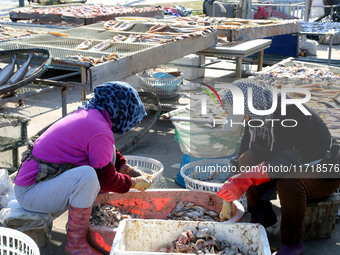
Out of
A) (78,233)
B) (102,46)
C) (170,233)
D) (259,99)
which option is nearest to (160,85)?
(102,46)

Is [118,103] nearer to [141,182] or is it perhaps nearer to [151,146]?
[141,182]

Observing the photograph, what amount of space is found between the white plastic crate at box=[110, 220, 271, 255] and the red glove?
1.04 ft

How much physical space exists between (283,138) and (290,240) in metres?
0.66

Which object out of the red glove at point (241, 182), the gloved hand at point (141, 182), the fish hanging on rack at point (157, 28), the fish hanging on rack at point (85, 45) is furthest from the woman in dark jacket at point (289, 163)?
the fish hanging on rack at point (157, 28)

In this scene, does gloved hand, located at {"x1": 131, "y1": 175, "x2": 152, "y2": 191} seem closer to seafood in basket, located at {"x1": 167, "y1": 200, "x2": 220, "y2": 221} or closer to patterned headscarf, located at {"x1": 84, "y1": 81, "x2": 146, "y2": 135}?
seafood in basket, located at {"x1": 167, "y1": 200, "x2": 220, "y2": 221}

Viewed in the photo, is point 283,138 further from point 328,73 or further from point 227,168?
point 328,73

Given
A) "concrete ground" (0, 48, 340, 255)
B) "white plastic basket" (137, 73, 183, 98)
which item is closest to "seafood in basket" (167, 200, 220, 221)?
"concrete ground" (0, 48, 340, 255)

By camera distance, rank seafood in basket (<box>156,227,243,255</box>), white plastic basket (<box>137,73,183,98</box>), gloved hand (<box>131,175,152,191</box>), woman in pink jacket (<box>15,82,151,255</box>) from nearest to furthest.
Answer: seafood in basket (<box>156,227,243,255</box>) → woman in pink jacket (<box>15,82,151,255</box>) → gloved hand (<box>131,175,152,191</box>) → white plastic basket (<box>137,73,183,98</box>)

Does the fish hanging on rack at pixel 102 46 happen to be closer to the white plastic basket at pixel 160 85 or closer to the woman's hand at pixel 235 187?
the white plastic basket at pixel 160 85

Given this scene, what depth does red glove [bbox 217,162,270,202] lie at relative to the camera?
2930 millimetres

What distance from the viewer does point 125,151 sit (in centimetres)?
502

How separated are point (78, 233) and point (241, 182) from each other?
1100 millimetres

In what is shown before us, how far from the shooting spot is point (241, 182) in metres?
2.95

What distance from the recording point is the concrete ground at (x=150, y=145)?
3.20 m
